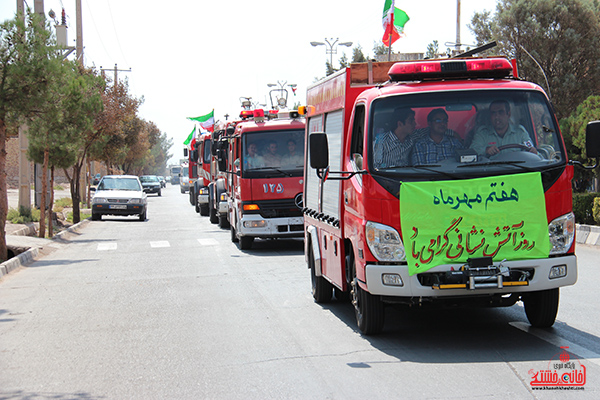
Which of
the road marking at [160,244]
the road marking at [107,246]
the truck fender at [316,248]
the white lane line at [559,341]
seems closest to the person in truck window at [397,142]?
the white lane line at [559,341]

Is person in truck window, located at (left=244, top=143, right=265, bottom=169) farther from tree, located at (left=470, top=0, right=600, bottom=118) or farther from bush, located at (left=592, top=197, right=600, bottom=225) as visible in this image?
tree, located at (left=470, top=0, right=600, bottom=118)

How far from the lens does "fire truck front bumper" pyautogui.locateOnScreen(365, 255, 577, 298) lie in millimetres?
6402

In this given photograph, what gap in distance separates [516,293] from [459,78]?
2220 millimetres

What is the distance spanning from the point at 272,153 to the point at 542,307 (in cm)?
973

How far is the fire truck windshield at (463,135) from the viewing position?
6703mm

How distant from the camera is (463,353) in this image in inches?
255

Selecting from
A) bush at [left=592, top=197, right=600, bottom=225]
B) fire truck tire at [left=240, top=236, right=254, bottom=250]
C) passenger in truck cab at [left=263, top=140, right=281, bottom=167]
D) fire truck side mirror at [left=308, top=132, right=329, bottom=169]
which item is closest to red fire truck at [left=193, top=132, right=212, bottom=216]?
fire truck tire at [left=240, top=236, right=254, bottom=250]

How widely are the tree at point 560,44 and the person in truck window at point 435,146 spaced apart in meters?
25.0

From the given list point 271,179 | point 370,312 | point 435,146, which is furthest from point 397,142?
point 271,179

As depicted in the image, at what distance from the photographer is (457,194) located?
6488mm

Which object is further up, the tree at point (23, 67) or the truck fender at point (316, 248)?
the tree at point (23, 67)

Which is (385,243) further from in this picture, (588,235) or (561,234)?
(588,235)

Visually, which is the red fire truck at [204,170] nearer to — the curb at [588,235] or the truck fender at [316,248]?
the curb at [588,235]

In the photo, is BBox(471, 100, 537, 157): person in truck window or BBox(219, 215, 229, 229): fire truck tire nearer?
BBox(471, 100, 537, 157): person in truck window
